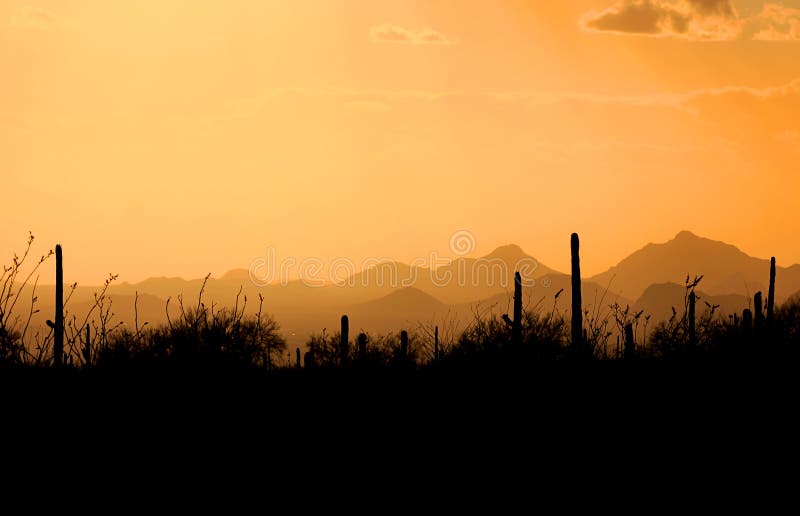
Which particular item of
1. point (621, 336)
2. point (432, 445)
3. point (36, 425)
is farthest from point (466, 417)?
point (621, 336)

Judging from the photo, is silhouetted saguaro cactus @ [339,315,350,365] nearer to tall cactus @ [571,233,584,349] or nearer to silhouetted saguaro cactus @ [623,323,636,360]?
tall cactus @ [571,233,584,349]

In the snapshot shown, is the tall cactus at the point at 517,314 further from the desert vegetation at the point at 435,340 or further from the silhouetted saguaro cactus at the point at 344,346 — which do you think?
the silhouetted saguaro cactus at the point at 344,346

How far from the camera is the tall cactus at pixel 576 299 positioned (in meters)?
23.5

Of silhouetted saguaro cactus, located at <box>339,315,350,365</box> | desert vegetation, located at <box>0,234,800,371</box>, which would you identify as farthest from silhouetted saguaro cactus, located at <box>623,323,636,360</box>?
silhouetted saguaro cactus, located at <box>339,315,350,365</box>

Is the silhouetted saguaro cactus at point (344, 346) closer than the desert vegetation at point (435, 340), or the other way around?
the desert vegetation at point (435, 340)

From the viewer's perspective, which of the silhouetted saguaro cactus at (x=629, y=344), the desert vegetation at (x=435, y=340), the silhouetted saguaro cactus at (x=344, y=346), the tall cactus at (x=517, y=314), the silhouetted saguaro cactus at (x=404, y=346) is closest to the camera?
the desert vegetation at (x=435, y=340)

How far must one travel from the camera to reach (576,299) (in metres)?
23.7

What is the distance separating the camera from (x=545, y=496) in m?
10.8

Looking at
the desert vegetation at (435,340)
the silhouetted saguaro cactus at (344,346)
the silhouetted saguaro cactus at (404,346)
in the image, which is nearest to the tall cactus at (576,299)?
the desert vegetation at (435,340)

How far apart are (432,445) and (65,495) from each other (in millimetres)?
5180

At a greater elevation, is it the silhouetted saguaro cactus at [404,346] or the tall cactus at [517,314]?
the tall cactus at [517,314]

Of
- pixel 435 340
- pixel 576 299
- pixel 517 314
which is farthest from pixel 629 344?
pixel 435 340

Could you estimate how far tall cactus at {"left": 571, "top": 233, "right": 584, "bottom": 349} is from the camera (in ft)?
77.3

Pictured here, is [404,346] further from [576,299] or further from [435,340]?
[576,299]
